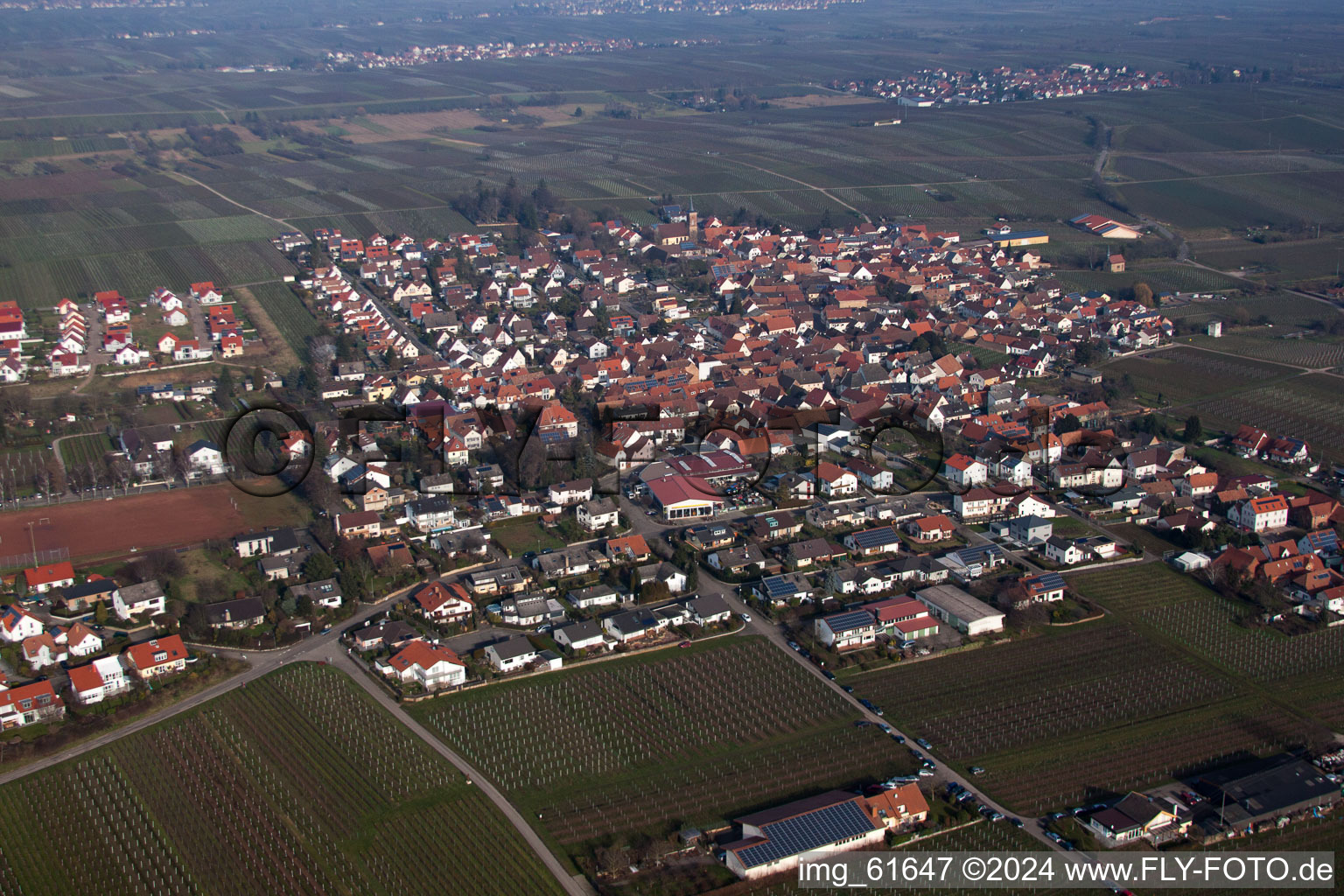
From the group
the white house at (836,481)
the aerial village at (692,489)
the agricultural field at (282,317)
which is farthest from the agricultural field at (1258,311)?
the agricultural field at (282,317)

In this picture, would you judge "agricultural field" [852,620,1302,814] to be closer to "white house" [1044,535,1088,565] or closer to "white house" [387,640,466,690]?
"white house" [1044,535,1088,565]

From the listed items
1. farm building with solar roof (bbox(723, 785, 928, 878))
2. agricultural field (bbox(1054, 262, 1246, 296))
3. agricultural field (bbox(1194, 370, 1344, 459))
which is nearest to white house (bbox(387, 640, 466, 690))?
farm building with solar roof (bbox(723, 785, 928, 878))

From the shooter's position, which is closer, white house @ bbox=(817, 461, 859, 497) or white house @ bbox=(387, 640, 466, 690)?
white house @ bbox=(387, 640, 466, 690)

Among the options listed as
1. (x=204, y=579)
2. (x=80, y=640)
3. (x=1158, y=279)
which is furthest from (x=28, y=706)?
(x=1158, y=279)

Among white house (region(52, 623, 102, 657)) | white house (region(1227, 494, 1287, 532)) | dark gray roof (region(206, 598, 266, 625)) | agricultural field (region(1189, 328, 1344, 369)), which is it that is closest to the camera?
white house (region(52, 623, 102, 657))

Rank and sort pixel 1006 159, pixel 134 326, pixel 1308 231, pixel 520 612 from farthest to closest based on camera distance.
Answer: pixel 1006 159 → pixel 1308 231 → pixel 134 326 → pixel 520 612

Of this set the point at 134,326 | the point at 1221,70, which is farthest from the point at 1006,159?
the point at 134,326

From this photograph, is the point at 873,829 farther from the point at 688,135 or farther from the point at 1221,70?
the point at 1221,70

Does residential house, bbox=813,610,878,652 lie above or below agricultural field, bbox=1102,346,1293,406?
below

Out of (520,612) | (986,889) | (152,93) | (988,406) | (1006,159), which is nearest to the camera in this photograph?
(986,889)
